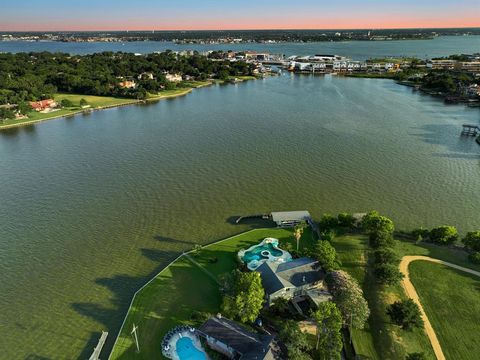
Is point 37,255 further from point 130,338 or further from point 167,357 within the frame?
point 167,357

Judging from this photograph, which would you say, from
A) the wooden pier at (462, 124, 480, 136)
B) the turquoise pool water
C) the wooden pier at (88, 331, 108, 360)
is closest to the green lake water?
the wooden pier at (88, 331, 108, 360)

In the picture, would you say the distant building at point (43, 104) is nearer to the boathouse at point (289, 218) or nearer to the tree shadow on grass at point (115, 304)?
the tree shadow on grass at point (115, 304)

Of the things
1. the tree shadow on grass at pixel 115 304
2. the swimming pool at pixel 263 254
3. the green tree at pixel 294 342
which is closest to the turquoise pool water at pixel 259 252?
the swimming pool at pixel 263 254

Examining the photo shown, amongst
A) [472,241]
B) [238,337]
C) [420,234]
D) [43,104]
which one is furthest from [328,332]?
[43,104]

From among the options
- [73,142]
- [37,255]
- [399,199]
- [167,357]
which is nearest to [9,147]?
[73,142]

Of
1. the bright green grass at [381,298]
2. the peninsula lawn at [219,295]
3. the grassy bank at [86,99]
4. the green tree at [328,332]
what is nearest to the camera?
the green tree at [328,332]

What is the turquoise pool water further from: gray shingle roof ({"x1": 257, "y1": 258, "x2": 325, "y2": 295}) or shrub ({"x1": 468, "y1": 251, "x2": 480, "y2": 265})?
shrub ({"x1": 468, "y1": 251, "x2": 480, "y2": 265})
